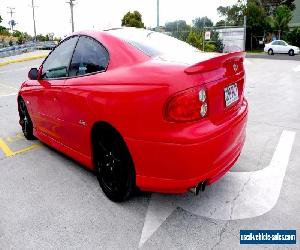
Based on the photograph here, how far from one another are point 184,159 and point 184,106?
40cm

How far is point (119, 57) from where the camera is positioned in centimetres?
316

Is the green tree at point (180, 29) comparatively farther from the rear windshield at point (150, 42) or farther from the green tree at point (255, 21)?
the rear windshield at point (150, 42)

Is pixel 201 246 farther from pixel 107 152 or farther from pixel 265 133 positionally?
pixel 265 133

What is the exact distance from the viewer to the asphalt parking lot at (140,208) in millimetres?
2789

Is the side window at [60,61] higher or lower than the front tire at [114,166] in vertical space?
higher

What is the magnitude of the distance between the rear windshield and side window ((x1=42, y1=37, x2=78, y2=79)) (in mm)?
658

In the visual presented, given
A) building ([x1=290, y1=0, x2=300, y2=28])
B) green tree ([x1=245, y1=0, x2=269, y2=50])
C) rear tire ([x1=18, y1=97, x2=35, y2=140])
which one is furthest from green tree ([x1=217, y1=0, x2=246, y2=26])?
rear tire ([x1=18, y1=97, x2=35, y2=140])

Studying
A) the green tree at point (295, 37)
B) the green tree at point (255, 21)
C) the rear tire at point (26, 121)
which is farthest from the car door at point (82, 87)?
the green tree at point (295, 37)

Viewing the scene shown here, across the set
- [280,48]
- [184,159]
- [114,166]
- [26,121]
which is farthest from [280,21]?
[184,159]

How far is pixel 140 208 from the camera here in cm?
323

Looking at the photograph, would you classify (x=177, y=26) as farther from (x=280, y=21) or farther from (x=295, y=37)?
(x=280, y=21)

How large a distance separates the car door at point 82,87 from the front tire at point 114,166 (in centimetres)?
18

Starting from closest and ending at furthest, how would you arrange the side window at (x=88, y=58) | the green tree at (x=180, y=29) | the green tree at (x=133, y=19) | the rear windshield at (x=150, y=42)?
the rear windshield at (x=150, y=42), the side window at (x=88, y=58), the green tree at (x=180, y=29), the green tree at (x=133, y=19)

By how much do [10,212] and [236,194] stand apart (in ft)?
7.24
